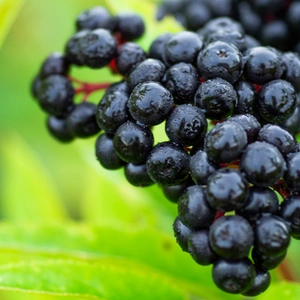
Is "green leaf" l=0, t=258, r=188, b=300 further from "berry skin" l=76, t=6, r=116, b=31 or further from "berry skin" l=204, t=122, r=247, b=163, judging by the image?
"berry skin" l=76, t=6, r=116, b=31

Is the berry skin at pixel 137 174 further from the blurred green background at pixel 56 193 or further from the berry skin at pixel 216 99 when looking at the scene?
the blurred green background at pixel 56 193

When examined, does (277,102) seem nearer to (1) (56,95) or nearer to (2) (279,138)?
(2) (279,138)

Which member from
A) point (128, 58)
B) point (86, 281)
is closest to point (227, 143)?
point (128, 58)

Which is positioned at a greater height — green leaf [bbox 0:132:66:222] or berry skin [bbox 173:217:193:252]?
berry skin [bbox 173:217:193:252]

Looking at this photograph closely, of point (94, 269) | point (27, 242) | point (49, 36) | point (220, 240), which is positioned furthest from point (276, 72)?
point (49, 36)

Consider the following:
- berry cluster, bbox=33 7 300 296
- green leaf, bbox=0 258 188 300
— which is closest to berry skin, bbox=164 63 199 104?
berry cluster, bbox=33 7 300 296

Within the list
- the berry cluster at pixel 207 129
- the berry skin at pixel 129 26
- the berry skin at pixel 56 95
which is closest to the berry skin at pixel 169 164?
the berry cluster at pixel 207 129

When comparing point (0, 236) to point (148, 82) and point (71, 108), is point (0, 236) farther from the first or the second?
point (148, 82)
